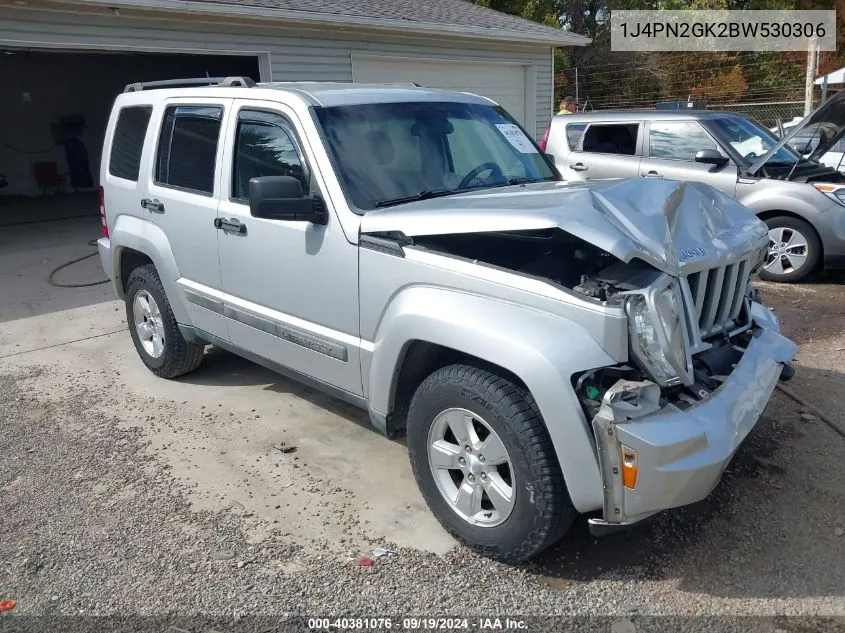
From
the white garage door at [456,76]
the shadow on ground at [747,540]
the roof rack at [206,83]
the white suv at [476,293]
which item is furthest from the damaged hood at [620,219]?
the white garage door at [456,76]

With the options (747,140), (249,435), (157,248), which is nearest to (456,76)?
(747,140)

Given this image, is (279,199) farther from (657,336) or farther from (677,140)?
(677,140)

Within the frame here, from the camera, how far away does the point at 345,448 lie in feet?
14.1

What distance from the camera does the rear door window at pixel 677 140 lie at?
8.22m

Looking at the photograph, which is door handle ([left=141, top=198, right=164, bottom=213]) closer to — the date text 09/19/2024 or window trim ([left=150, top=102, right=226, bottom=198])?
window trim ([left=150, top=102, right=226, bottom=198])

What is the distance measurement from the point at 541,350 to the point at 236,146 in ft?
8.14

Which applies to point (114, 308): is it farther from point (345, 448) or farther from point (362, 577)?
point (362, 577)

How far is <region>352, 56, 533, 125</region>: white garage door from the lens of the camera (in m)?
11.6

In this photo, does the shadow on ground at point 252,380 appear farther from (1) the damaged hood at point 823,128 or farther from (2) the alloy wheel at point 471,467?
(1) the damaged hood at point 823,128

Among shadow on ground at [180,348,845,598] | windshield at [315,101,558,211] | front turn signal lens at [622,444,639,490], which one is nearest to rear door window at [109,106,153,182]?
windshield at [315,101,558,211]

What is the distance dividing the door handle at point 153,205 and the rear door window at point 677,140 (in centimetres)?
589

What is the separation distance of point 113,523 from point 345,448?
1303 mm

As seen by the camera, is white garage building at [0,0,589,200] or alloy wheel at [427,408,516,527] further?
white garage building at [0,0,589,200]

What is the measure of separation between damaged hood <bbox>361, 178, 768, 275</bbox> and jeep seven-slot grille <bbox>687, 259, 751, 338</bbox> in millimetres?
71
